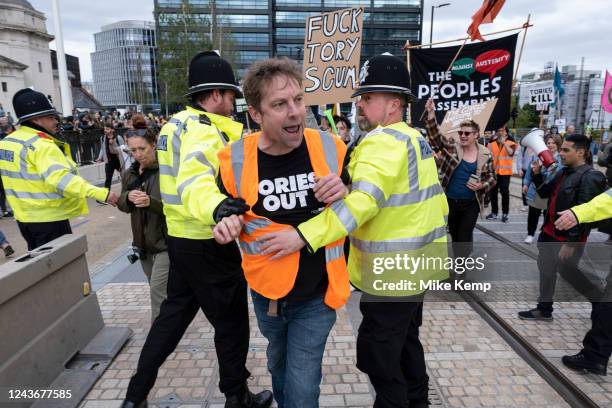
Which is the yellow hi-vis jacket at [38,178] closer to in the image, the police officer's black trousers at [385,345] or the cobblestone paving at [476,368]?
the police officer's black trousers at [385,345]

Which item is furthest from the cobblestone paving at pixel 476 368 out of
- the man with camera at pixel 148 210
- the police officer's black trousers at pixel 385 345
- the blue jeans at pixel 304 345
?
the man with camera at pixel 148 210

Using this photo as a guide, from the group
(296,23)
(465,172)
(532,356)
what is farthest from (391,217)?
(296,23)

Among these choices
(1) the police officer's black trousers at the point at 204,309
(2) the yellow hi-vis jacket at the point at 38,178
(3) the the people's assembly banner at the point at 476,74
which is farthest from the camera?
(3) the the people's assembly banner at the point at 476,74

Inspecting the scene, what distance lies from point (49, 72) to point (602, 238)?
7164cm

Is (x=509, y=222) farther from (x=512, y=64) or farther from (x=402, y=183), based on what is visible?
(x=402, y=183)

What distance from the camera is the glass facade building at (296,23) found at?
81.8 metres

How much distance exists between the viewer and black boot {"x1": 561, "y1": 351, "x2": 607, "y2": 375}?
335 cm

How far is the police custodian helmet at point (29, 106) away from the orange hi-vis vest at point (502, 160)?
27.6ft

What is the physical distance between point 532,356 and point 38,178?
470 cm

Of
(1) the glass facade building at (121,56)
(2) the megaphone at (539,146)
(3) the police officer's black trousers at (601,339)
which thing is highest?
(1) the glass facade building at (121,56)

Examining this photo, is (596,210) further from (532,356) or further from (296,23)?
(296,23)

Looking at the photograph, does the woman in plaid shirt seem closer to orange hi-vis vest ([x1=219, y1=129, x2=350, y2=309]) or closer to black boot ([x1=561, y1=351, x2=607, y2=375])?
black boot ([x1=561, y1=351, x2=607, y2=375])

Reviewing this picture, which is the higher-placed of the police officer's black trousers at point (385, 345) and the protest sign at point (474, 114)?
the protest sign at point (474, 114)

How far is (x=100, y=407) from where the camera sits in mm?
2984
